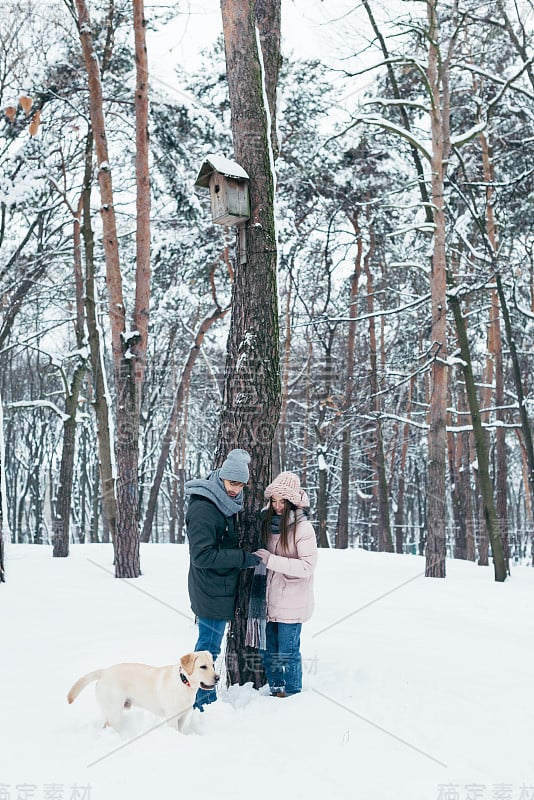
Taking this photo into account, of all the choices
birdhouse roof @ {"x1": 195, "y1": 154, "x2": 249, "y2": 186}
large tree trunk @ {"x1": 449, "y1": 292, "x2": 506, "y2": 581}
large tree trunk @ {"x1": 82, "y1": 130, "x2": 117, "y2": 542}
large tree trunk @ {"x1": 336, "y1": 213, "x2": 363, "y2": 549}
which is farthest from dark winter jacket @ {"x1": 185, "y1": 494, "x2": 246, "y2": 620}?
large tree trunk @ {"x1": 336, "y1": 213, "x2": 363, "y2": 549}

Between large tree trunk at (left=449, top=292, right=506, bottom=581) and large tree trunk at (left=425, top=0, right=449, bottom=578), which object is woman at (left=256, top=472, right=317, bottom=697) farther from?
large tree trunk at (left=449, top=292, right=506, bottom=581)

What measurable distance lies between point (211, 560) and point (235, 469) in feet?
1.90

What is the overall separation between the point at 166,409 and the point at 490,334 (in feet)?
51.4

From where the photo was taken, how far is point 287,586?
15.4 feet

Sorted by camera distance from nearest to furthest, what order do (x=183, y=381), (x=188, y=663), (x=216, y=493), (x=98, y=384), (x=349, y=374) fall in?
(x=188, y=663)
(x=216, y=493)
(x=98, y=384)
(x=183, y=381)
(x=349, y=374)

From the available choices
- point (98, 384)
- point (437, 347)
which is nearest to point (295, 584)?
point (437, 347)

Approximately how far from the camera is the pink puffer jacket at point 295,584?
4.64m

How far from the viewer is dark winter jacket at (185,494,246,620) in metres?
4.32

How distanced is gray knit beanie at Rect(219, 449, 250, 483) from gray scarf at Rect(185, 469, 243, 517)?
0.07m

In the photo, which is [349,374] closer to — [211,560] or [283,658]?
[283,658]

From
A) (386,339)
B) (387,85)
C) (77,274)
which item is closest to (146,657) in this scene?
(77,274)

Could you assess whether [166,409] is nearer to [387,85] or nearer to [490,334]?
[490,334]

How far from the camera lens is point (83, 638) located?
6.20 metres

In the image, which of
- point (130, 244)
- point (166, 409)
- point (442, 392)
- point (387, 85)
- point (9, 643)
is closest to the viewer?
point (9, 643)
